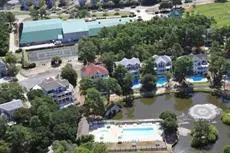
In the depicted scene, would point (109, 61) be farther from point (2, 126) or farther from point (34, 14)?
point (34, 14)

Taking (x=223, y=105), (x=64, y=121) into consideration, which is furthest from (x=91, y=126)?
(x=223, y=105)

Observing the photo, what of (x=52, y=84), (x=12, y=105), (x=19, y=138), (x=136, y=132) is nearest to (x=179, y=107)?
(x=136, y=132)

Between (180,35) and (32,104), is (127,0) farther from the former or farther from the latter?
(32,104)

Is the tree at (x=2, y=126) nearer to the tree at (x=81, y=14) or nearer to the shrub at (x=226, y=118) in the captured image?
the shrub at (x=226, y=118)

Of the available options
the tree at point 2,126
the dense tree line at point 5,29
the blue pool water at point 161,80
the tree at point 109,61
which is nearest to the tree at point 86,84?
the tree at point 109,61

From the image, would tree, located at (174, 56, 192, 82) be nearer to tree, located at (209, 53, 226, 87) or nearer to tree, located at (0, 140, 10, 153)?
tree, located at (209, 53, 226, 87)
